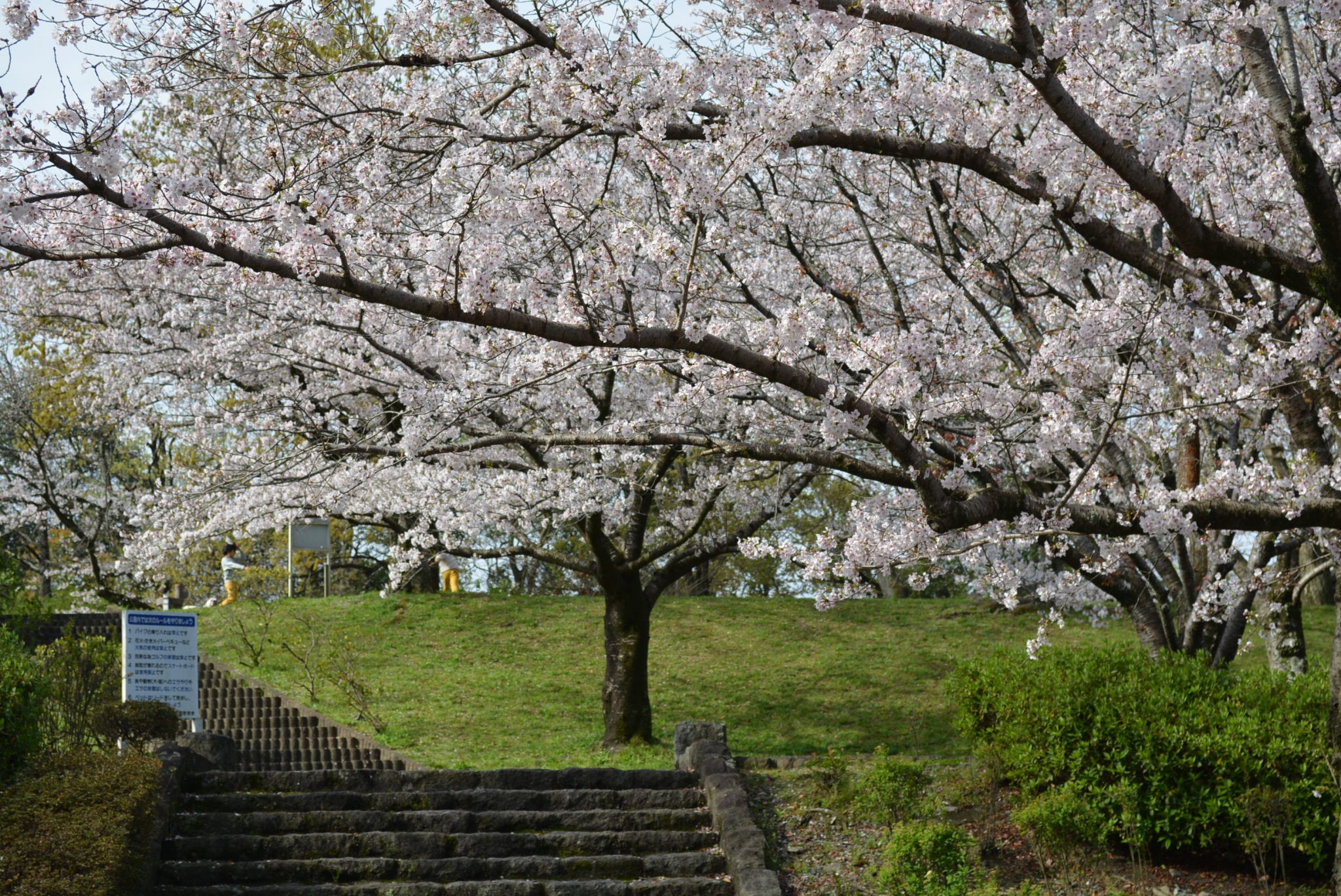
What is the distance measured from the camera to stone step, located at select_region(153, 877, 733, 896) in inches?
328

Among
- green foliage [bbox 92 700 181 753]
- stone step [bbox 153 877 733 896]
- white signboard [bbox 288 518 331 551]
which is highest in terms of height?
white signboard [bbox 288 518 331 551]

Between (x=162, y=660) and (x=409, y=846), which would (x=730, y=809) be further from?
(x=162, y=660)

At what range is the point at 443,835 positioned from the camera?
9039 mm

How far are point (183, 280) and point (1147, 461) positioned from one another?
33.0ft

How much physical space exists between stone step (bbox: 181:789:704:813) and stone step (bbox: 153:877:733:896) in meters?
1.14

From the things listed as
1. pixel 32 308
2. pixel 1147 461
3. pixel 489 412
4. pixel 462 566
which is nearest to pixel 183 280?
pixel 489 412

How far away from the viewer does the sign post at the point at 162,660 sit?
436 inches

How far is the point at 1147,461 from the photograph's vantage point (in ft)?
31.0

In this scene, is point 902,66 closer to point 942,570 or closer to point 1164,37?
point 1164,37

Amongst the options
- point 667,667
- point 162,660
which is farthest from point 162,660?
point 667,667

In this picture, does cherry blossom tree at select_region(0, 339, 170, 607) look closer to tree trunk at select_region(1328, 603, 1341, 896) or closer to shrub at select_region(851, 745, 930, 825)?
shrub at select_region(851, 745, 930, 825)

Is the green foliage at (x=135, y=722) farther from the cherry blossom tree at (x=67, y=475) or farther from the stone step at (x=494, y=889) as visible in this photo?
the cherry blossom tree at (x=67, y=475)

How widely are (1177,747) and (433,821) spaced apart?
543 cm

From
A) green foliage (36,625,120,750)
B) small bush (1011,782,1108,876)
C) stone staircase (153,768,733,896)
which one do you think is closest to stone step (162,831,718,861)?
stone staircase (153,768,733,896)
